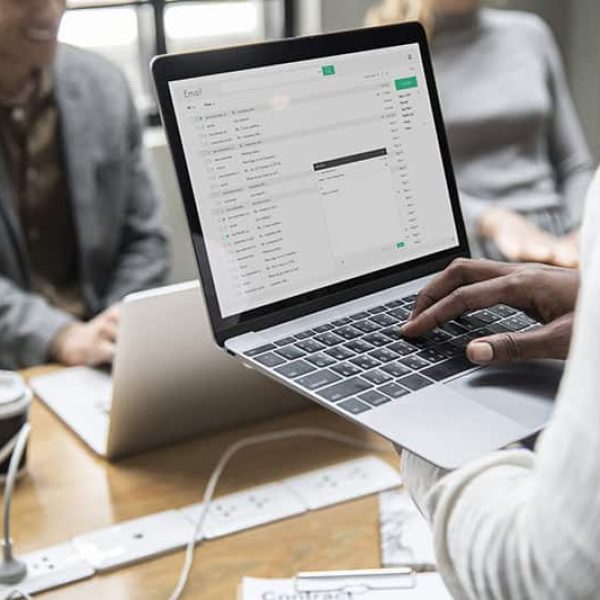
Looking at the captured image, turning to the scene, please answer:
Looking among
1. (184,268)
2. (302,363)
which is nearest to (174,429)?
(302,363)

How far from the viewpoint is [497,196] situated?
246 centimetres

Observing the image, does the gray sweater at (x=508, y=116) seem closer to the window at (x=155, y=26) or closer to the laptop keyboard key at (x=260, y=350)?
the window at (x=155, y=26)

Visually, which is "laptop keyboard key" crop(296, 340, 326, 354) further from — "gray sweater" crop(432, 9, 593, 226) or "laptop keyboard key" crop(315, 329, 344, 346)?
"gray sweater" crop(432, 9, 593, 226)

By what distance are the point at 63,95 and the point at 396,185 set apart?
3.48ft

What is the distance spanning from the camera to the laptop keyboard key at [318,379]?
896mm

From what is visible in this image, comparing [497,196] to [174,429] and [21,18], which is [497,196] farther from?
[174,429]

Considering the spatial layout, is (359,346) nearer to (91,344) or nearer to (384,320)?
(384,320)

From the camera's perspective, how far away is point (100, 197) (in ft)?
6.64

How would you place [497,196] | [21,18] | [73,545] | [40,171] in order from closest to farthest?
[73,545], [21,18], [40,171], [497,196]

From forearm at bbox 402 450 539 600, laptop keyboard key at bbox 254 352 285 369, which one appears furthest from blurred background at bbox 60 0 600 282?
forearm at bbox 402 450 539 600

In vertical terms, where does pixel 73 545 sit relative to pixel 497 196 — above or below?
above

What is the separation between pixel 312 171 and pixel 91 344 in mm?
599

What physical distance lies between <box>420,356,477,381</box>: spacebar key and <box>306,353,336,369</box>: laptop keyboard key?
8 centimetres

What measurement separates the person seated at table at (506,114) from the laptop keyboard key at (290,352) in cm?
149
